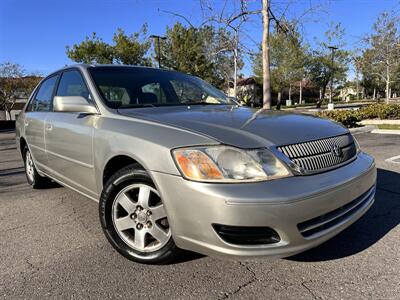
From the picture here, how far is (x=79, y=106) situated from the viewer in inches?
131

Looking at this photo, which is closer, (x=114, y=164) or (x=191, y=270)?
(x=191, y=270)

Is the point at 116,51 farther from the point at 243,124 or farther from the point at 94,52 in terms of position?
the point at 243,124

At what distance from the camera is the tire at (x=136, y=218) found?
2643 mm

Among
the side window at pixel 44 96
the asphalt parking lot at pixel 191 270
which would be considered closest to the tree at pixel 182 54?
the side window at pixel 44 96

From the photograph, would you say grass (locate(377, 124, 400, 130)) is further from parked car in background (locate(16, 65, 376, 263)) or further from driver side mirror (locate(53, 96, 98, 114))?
driver side mirror (locate(53, 96, 98, 114))

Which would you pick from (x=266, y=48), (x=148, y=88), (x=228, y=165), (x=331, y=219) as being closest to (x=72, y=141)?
(x=148, y=88)

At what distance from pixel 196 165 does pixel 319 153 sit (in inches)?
34.9

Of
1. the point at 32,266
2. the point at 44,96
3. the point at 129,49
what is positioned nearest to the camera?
the point at 32,266

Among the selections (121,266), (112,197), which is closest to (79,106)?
(112,197)

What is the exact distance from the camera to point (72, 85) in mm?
3957

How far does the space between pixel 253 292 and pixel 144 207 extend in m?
0.94

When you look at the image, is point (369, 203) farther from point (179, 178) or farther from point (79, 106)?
point (79, 106)

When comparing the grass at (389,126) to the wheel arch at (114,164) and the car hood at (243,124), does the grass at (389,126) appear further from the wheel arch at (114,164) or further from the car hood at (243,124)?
the wheel arch at (114,164)

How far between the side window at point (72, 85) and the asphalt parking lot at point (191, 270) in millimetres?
1298
